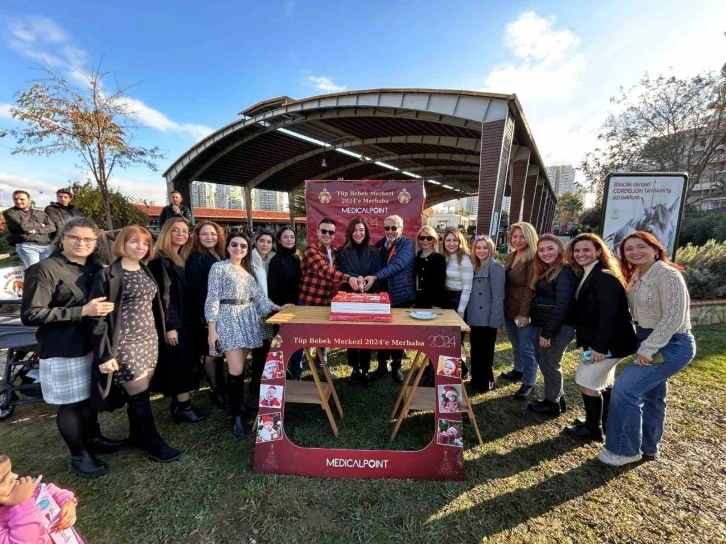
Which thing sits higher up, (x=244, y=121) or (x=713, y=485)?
(x=244, y=121)

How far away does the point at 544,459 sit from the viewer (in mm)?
2490

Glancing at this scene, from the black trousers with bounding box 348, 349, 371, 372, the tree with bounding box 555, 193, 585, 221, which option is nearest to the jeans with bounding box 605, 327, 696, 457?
the black trousers with bounding box 348, 349, 371, 372

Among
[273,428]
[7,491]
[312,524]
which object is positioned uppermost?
[7,491]

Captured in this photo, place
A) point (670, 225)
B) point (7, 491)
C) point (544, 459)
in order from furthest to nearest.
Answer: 1. point (670, 225)
2. point (544, 459)
3. point (7, 491)

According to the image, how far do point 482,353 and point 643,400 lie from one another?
1.36 m

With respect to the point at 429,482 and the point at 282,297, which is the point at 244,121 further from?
the point at 429,482

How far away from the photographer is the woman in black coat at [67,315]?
6.30 feet

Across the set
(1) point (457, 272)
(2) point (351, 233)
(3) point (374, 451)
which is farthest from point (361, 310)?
(1) point (457, 272)

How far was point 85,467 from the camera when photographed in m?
2.28

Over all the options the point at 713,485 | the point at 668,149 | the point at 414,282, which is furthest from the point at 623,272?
the point at 668,149

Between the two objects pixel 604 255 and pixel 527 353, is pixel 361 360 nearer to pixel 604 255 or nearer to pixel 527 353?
pixel 527 353

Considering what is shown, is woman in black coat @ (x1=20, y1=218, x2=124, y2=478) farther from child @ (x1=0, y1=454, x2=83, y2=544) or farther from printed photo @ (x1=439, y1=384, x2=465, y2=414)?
printed photo @ (x1=439, y1=384, x2=465, y2=414)

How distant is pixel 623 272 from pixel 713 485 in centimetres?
161

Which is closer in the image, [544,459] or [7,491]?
[7,491]
